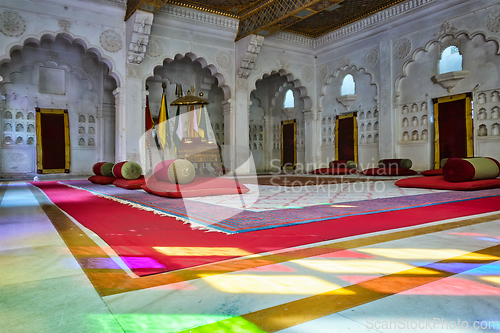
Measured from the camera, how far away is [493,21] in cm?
721

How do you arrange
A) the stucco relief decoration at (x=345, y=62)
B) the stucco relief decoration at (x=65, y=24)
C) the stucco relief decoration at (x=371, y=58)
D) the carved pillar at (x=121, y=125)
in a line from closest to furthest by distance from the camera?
the stucco relief decoration at (x=65, y=24)
the carved pillar at (x=121, y=125)
the stucco relief decoration at (x=371, y=58)
the stucco relief decoration at (x=345, y=62)

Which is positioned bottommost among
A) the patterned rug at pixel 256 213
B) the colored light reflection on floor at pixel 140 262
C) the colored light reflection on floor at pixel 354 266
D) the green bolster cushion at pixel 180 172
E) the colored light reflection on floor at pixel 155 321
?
the colored light reflection on floor at pixel 155 321

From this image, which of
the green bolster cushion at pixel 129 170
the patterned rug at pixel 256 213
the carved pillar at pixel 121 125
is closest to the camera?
the patterned rug at pixel 256 213

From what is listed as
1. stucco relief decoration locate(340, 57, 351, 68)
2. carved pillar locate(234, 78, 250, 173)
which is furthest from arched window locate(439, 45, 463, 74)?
carved pillar locate(234, 78, 250, 173)

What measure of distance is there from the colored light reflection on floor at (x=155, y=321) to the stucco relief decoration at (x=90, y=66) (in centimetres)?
1088

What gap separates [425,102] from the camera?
28.3 feet

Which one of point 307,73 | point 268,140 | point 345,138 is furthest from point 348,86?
point 268,140

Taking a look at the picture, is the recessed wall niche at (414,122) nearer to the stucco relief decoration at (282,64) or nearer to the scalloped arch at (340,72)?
the scalloped arch at (340,72)

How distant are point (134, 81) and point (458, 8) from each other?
26.7ft

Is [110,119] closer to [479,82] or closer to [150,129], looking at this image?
[150,129]

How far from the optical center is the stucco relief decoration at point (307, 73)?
11461 mm

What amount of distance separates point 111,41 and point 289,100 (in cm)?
702

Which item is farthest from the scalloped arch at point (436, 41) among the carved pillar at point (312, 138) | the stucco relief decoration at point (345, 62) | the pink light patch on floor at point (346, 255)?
the pink light patch on floor at point (346, 255)

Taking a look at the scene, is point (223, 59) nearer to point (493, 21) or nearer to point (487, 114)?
point (493, 21)
